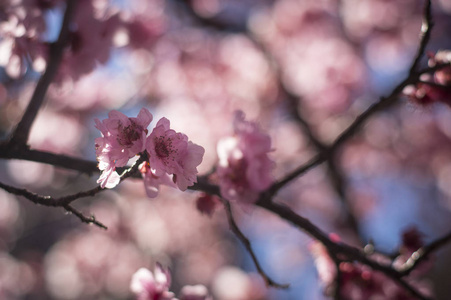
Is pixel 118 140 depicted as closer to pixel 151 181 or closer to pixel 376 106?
pixel 151 181

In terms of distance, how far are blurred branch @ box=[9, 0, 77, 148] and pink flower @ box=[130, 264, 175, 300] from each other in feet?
2.53

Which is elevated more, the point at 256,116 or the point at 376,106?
the point at 376,106

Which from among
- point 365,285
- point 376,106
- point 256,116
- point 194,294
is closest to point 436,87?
point 376,106

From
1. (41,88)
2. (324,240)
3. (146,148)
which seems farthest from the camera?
(41,88)

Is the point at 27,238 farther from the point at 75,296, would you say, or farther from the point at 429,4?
the point at 429,4

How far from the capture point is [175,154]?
1184mm

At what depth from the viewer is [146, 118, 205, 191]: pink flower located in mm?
1138

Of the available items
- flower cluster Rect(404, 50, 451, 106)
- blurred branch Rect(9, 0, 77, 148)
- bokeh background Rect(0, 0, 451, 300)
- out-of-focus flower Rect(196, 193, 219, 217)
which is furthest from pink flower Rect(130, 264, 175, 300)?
bokeh background Rect(0, 0, 451, 300)

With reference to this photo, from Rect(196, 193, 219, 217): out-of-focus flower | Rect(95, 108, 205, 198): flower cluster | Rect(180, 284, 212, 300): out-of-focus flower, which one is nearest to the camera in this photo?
Rect(95, 108, 205, 198): flower cluster

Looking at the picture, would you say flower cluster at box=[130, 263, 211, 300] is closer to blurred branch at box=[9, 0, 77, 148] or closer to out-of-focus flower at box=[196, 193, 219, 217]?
out-of-focus flower at box=[196, 193, 219, 217]

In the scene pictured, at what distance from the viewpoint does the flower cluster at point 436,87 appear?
1.41m

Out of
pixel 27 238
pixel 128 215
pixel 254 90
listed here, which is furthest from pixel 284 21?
pixel 27 238

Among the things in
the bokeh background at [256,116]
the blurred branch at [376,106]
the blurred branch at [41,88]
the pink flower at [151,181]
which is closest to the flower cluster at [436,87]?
the blurred branch at [376,106]

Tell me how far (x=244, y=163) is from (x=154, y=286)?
779 millimetres
